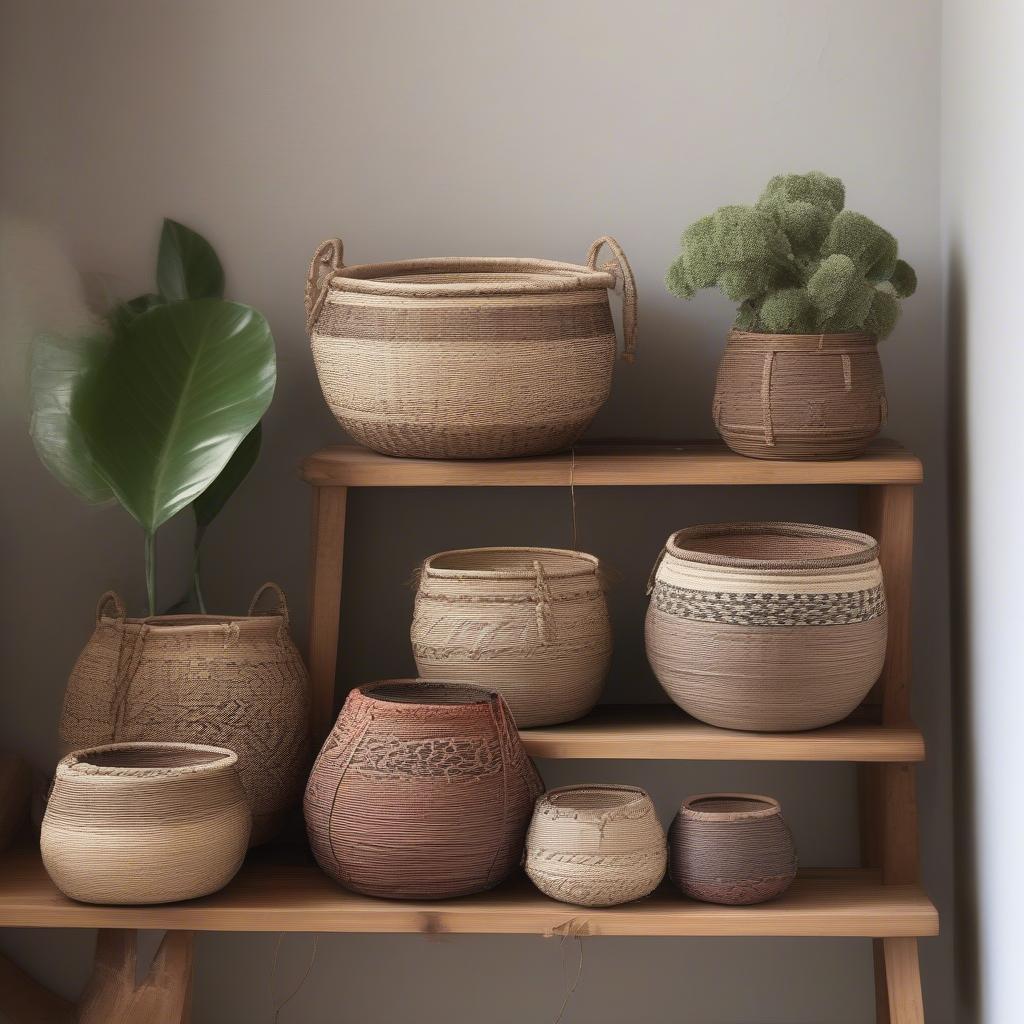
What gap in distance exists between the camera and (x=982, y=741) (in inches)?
57.4

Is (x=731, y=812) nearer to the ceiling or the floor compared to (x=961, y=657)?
nearer to the floor

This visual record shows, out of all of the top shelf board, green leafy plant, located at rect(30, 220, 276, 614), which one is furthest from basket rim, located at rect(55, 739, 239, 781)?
the top shelf board

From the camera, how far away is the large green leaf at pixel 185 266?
5.53ft

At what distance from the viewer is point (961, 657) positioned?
157cm

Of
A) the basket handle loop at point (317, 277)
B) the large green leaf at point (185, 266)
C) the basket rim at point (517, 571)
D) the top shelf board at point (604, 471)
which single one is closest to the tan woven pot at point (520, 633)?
the basket rim at point (517, 571)

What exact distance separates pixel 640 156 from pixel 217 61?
55cm

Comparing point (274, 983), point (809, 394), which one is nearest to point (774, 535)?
point (809, 394)

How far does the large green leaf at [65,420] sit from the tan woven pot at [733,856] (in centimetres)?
76

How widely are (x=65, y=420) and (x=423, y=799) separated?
0.61 m

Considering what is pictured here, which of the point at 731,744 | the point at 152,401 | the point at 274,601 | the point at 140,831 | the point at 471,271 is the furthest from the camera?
the point at 274,601

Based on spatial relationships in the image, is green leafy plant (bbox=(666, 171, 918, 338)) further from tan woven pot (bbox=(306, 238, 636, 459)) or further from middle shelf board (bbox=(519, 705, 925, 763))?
middle shelf board (bbox=(519, 705, 925, 763))

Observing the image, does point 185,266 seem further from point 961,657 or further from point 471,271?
point 961,657

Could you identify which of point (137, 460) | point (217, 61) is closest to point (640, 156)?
point (217, 61)

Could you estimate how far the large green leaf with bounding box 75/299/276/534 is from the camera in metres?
1.50
